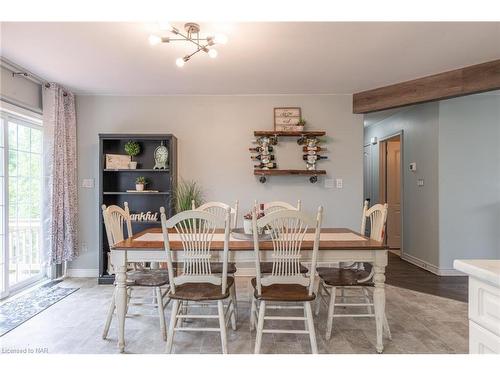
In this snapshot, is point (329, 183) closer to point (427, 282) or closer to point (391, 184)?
point (427, 282)

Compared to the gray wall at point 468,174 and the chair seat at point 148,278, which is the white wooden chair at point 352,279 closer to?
the chair seat at point 148,278

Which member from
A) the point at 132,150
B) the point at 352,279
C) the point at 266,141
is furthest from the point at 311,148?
the point at 132,150

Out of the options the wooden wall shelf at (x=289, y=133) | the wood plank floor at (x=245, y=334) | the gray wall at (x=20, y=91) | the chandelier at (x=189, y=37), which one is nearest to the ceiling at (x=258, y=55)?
the chandelier at (x=189, y=37)

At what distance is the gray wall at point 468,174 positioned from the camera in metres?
4.01

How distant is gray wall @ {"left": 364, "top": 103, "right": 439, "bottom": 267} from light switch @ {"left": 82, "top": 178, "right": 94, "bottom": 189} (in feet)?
15.2

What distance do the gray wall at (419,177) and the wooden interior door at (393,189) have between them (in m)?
0.66

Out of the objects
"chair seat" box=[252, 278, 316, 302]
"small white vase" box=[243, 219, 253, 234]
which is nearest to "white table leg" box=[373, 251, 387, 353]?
"chair seat" box=[252, 278, 316, 302]

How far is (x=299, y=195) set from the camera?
4129 mm

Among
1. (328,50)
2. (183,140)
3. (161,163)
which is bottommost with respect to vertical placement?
(161,163)

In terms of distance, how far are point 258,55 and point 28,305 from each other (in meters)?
3.27

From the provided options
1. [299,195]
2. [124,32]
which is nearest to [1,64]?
[124,32]

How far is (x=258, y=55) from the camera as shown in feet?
9.23
